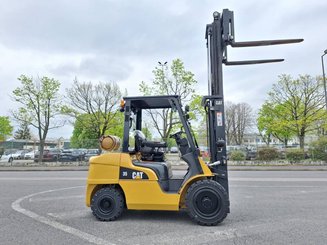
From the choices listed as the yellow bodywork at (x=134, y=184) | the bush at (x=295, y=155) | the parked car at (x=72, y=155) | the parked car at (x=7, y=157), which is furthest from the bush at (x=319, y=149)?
the parked car at (x=7, y=157)

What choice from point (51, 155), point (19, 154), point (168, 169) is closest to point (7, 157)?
point (19, 154)

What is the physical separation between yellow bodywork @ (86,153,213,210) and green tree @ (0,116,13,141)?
171 ft

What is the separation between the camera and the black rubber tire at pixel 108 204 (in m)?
5.47

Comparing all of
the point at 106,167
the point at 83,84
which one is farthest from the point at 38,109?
the point at 106,167

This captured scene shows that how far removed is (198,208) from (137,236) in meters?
1.31

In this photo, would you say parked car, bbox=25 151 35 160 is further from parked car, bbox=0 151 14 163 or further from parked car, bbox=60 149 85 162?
parked car, bbox=60 149 85 162

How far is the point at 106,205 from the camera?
218 inches

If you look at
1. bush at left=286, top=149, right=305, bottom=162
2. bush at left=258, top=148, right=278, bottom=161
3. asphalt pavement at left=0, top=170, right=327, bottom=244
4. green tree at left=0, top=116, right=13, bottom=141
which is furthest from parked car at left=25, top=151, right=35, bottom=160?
green tree at left=0, top=116, right=13, bottom=141

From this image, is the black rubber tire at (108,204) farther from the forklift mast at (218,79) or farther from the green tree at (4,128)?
the green tree at (4,128)

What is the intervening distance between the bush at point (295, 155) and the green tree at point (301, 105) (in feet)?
26.5

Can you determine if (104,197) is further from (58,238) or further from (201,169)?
(201,169)

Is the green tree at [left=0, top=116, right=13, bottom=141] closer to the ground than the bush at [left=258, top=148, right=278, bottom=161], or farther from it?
farther from it

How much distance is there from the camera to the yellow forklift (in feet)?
16.8

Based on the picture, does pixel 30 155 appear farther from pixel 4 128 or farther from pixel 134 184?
A: pixel 4 128
